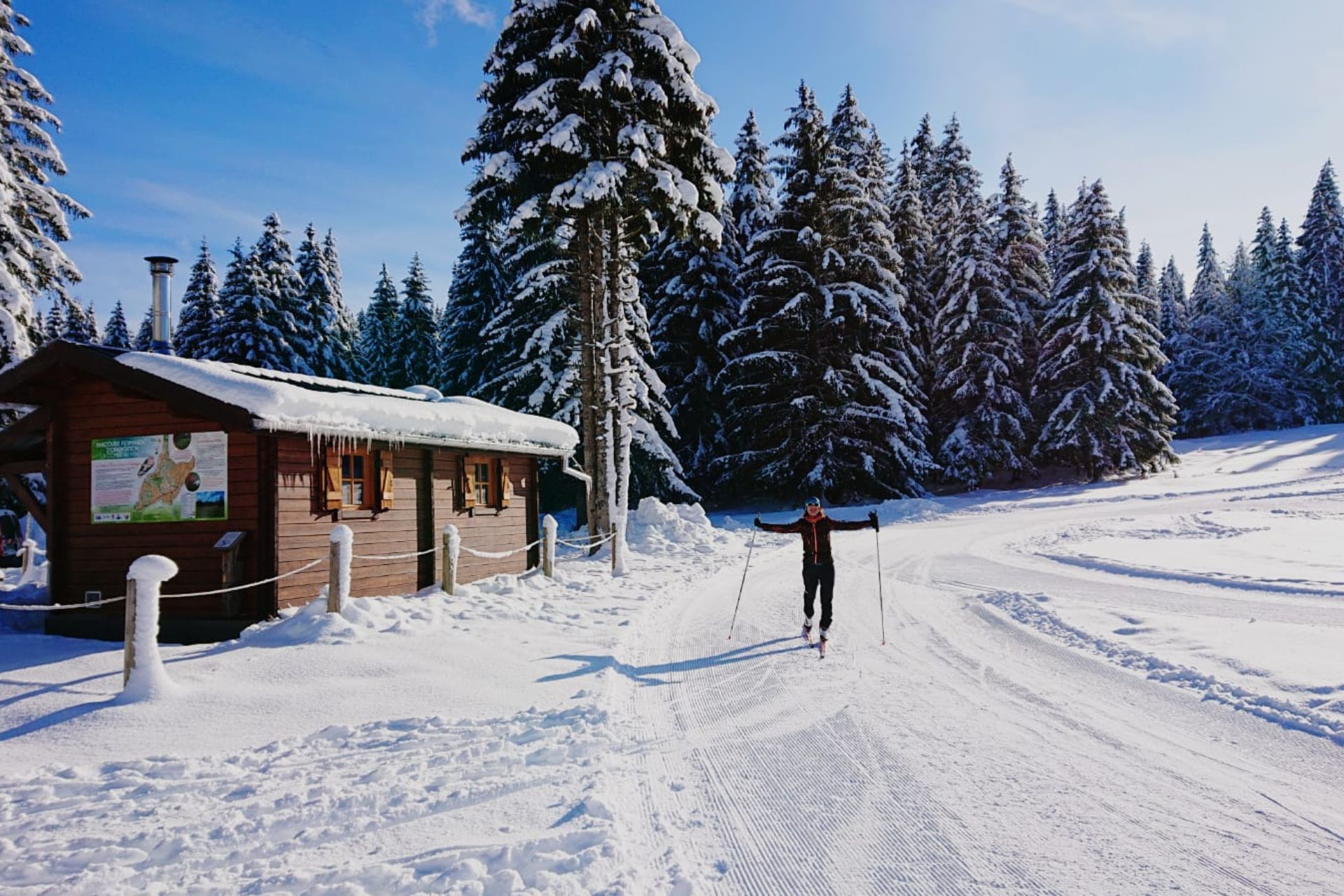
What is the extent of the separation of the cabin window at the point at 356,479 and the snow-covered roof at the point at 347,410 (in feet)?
1.76

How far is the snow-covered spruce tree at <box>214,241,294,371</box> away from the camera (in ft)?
117

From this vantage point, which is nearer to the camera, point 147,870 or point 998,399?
point 147,870

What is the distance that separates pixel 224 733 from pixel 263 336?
34924 mm

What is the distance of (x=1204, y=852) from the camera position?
3918 mm

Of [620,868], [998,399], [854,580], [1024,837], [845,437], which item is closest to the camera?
[620,868]

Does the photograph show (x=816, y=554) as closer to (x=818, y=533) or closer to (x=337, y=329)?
(x=818, y=533)

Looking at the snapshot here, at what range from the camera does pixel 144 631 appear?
22.0 feet

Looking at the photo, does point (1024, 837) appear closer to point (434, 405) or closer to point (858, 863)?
point (858, 863)

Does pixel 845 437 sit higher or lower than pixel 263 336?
lower

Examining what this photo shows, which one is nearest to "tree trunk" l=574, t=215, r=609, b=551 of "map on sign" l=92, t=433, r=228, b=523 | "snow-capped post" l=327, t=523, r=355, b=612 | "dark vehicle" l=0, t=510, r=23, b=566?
"map on sign" l=92, t=433, r=228, b=523

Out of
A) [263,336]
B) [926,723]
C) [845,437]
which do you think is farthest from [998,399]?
[263,336]

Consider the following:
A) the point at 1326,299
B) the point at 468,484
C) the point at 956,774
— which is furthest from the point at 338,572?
the point at 1326,299

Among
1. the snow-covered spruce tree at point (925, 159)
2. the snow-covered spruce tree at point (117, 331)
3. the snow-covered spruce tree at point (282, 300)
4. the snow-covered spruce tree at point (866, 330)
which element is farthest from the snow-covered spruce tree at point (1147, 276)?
the snow-covered spruce tree at point (117, 331)

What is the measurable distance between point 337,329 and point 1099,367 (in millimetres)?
41960
